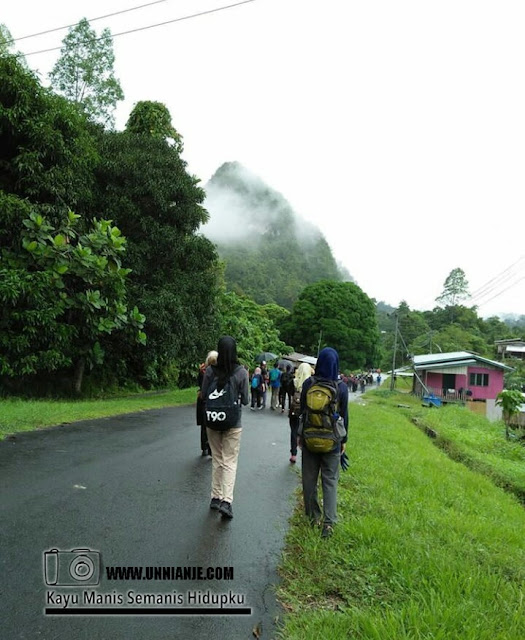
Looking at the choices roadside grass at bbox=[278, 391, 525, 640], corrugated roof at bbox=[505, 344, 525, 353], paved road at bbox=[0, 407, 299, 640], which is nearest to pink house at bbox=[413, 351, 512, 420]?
corrugated roof at bbox=[505, 344, 525, 353]

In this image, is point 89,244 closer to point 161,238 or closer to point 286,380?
point 161,238

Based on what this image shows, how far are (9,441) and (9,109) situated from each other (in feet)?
29.1

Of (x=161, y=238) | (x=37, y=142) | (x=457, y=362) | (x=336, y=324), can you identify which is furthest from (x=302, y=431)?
(x=336, y=324)

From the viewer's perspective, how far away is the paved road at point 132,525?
2773 mm

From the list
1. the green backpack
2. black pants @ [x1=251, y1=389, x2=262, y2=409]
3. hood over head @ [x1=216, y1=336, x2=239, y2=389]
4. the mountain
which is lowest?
black pants @ [x1=251, y1=389, x2=262, y2=409]

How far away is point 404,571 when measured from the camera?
11.7ft

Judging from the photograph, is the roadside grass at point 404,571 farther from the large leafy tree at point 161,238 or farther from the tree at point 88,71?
the tree at point 88,71

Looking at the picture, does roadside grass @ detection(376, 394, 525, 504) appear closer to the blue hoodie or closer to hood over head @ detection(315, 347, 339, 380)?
the blue hoodie

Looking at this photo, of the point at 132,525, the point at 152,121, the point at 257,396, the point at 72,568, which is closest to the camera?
the point at 72,568

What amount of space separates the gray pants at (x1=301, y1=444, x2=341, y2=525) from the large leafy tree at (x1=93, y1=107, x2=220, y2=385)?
10976 millimetres

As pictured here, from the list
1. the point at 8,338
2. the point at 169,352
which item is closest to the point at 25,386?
the point at 8,338

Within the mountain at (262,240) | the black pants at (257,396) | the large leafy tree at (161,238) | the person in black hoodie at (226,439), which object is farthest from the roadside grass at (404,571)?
the mountain at (262,240)

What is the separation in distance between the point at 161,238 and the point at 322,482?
12802mm

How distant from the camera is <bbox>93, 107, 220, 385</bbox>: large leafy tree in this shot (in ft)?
49.9
